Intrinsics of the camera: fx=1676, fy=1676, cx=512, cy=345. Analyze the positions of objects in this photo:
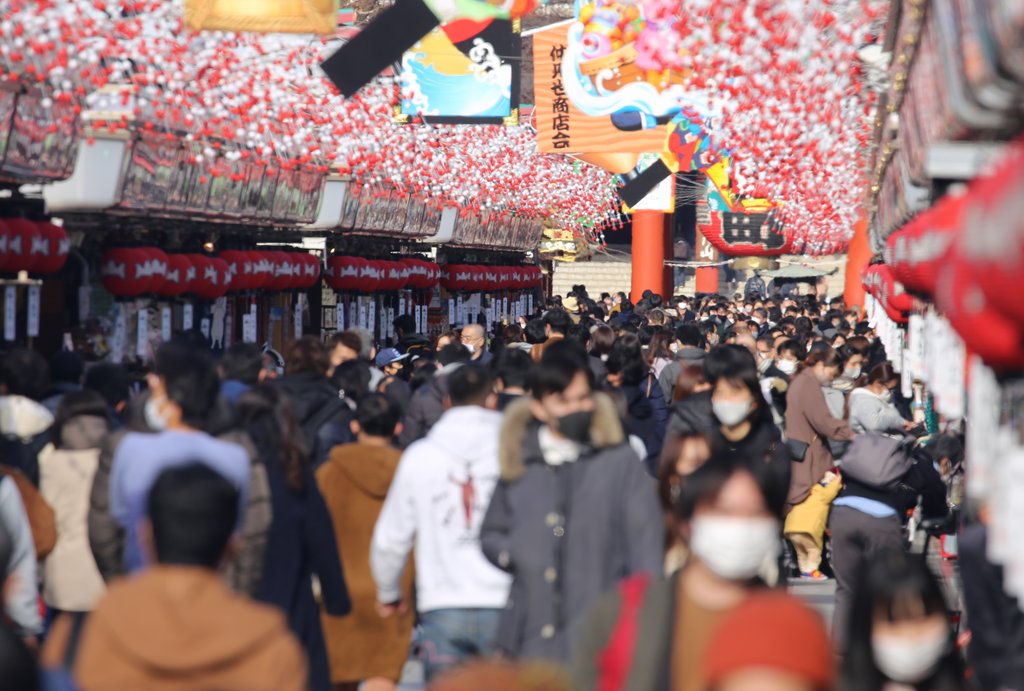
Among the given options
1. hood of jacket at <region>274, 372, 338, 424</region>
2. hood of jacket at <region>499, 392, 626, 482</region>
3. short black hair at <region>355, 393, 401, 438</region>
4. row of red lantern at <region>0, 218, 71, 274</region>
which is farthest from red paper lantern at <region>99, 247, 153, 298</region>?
hood of jacket at <region>499, 392, 626, 482</region>

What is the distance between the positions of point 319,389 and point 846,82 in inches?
199

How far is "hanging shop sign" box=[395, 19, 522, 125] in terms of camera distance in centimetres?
1816

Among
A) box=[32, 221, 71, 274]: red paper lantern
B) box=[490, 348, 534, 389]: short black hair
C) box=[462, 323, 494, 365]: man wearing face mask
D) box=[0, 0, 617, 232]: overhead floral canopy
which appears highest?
box=[0, 0, 617, 232]: overhead floral canopy

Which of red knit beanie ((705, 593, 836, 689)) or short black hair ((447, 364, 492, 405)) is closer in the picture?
red knit beanie ((705, 593, 836, 689))

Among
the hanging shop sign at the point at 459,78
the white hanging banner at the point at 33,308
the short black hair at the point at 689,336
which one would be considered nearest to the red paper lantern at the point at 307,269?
the hanging shop sign at the point at 459,78

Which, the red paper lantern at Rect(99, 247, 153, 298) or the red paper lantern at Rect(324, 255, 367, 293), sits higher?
the red paper lantern at Rect(99, 247, 153, 298)

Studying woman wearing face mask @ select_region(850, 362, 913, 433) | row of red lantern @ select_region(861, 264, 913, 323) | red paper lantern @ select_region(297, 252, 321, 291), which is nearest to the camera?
woman wearing face mask @ select_region(850, 362, 913, 433)

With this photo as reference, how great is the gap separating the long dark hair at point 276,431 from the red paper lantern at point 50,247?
5.40 m

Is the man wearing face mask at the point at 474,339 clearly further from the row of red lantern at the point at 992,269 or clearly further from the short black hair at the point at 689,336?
the row of red lantern at the point at 992,269

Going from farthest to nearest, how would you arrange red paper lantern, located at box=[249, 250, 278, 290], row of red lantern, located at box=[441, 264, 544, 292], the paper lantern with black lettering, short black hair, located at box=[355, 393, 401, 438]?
row of red lantern, located at box=[441, 264, 544, 292] < the paper lantern with black lettering < red paper lantern, located at box=[249, 250, 278, 290] < short black hair, located at box=[355, 393, 401, 438]

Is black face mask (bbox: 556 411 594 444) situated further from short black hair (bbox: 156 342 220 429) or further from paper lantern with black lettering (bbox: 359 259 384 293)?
paper lantern with black lettering (bbox: 359 259 384 293)

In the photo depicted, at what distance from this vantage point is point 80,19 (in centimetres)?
1121

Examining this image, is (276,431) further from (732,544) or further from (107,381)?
(107,381)

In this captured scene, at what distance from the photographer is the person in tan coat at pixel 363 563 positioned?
7.02 m
